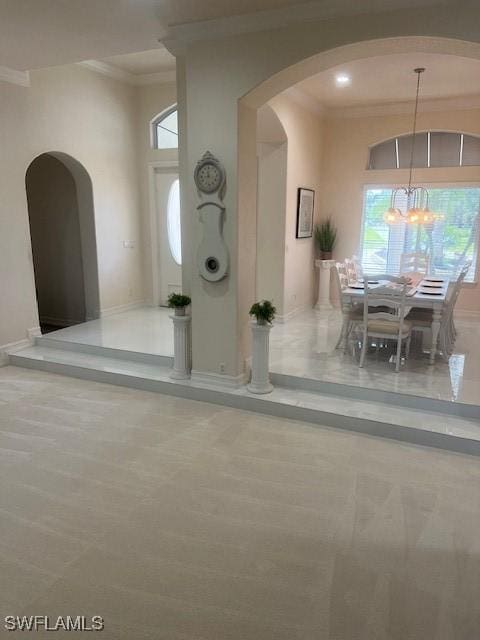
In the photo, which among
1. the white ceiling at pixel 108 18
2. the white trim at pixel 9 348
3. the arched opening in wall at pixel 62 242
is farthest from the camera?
the arched opening in wall at pixel 62 242

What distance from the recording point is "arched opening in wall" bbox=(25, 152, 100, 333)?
642 centimetres

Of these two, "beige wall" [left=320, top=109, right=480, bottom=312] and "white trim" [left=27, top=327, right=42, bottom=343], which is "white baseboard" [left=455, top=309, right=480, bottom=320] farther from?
"white trim" [left=27, top=327, right=42, bottom=343]

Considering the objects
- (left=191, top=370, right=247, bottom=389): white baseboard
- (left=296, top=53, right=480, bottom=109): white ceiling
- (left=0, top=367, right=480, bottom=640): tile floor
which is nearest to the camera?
(left=0, top=367, right=480, bottom=640): tile floor

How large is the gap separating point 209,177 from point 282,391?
→ 6.66 feet

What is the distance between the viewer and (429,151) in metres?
6.99

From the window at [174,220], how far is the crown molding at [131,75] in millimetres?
1388

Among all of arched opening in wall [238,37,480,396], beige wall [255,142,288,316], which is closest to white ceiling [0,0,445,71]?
arched opening in wall [238,37,480,396]

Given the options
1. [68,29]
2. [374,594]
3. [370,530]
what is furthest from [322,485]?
[68,29]

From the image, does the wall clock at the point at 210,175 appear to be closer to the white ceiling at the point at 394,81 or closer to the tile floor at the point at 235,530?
the tile floor at the point at 235,530

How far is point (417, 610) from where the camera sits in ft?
6.91

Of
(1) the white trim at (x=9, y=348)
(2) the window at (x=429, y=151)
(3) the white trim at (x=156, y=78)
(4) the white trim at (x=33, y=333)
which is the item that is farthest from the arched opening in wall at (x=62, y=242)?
(2) the window at (x=429, y=151)

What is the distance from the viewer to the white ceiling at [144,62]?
5.72 meters

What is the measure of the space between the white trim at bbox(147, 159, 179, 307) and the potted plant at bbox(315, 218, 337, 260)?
243cm

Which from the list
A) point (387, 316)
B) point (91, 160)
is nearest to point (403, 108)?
point (387, 316)
